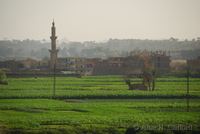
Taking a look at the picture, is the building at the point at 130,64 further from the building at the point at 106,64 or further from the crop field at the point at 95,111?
the crop field at the point at 95,111

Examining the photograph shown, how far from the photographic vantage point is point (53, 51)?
96.5 meters

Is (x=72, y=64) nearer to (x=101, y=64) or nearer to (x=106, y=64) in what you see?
(x=101, y=64)

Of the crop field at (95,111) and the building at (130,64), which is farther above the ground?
the building at (130,64)

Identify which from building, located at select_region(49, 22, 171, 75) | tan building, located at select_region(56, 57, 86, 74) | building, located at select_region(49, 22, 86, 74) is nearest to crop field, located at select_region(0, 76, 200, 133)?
building, located at select_region(49, 22, 171, 75)

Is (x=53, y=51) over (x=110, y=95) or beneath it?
over

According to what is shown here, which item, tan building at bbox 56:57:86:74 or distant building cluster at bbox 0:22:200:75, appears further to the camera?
tan building at bbox 56:57:86:74

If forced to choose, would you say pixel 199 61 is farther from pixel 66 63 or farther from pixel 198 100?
pixel 198 100

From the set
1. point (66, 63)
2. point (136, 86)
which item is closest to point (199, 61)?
point (66, 63)

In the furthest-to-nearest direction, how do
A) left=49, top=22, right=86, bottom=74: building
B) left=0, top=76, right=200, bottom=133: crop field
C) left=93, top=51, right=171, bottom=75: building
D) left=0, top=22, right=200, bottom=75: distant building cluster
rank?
left=49, top=22, right=86, bottom=74: building → left=0, top=22, right=200, bottom=75: distant building cluster → left=93, top=51, right=171, bottom=75: building → left=0, top=76, right=200, bottom=133: crop field

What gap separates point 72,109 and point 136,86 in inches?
880

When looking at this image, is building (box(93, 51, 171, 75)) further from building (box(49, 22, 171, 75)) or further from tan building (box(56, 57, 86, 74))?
tan building (box(56, 57, 86, 74))

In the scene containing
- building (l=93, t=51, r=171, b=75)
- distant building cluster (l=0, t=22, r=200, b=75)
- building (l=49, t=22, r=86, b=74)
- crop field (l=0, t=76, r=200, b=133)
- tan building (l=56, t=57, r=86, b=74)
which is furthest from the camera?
tan building (l=56, t=57, r=86, b=74)

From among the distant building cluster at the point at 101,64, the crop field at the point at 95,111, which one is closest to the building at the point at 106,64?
the distant building cluster at the point at 101,64

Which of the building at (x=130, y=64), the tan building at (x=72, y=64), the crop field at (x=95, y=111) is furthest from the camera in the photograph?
the tan building at (x=72, y=64)
